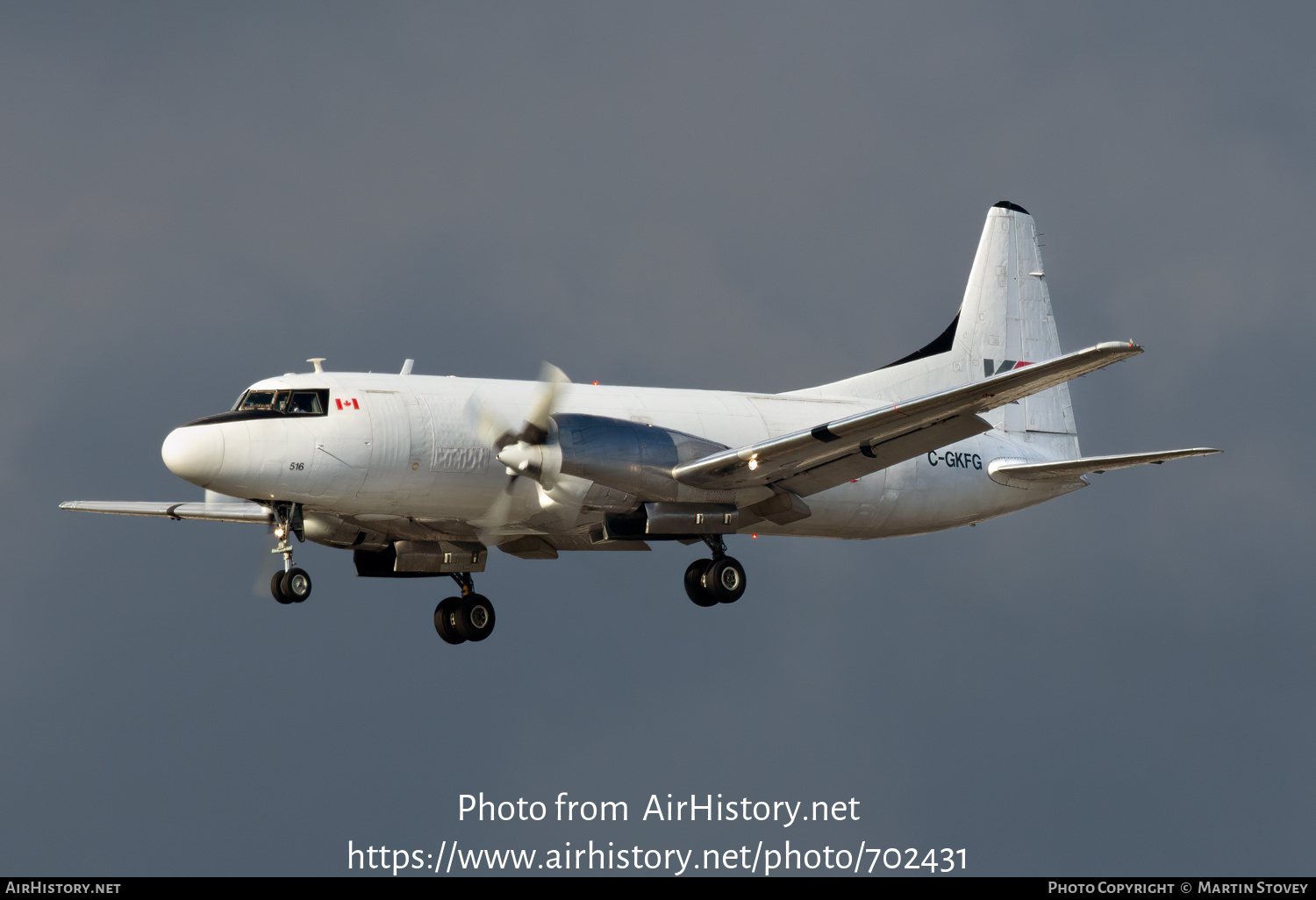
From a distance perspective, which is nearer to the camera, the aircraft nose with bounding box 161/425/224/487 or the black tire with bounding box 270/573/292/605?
the aircraft nose with bounding box 161/425/224/487

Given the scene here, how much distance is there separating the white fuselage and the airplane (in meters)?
0.03

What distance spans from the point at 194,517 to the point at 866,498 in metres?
11.5

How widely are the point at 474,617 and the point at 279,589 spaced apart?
477 centimetres

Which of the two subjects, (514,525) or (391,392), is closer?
(391,392)

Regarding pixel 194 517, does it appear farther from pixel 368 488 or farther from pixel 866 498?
pixel 866 498

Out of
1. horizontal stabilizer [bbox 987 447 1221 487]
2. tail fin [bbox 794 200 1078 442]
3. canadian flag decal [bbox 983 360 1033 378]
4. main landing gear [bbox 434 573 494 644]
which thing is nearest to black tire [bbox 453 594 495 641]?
main landing gear [bbox 434 573 494 644]

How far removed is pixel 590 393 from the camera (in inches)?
1006

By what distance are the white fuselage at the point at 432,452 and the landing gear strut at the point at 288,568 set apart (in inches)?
12.1

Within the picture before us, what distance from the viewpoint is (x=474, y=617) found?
27453 mm

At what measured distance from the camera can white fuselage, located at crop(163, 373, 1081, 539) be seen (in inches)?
897

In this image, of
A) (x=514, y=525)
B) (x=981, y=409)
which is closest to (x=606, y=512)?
(x=514, y=525)

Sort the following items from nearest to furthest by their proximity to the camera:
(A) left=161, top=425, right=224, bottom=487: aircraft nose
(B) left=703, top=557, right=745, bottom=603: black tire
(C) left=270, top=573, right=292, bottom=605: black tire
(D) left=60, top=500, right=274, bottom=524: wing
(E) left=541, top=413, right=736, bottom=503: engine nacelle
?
(A) left=161, top=425, right=224, bottom=487: aircraft nose → (E) left=541, top=413, right=736, bottom=503: engine nacelle → (C) left=270, top=573, right=292, bottom=605: black tire → (B) left=703, top=557, right=745, bottom=603: black tire → (D) left=60, top=500, right=274, bottom=524: wing

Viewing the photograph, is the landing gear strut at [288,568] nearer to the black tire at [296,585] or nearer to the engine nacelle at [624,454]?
the black tire at [296,585]

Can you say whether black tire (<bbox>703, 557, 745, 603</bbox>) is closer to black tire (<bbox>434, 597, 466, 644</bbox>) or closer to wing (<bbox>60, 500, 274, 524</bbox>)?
black tire (<bbox>434, 597, 466, 644</bbox>)
